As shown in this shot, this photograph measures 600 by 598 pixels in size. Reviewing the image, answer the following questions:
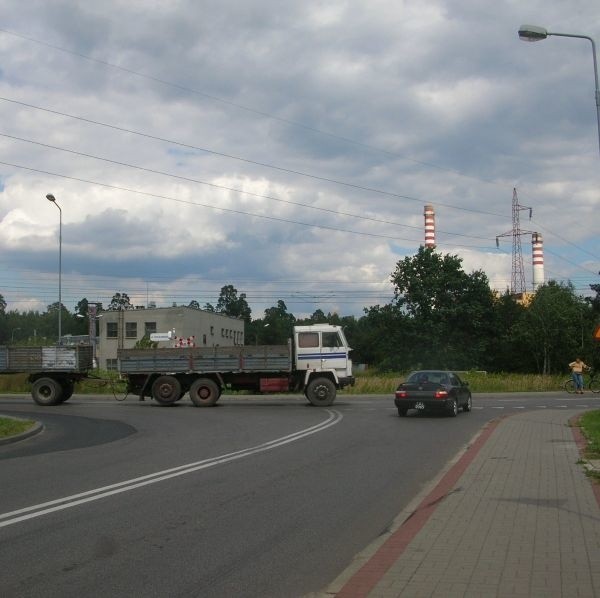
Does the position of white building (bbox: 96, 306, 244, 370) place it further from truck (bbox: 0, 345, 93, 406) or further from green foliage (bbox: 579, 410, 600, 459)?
green foliage (bbox: 579, 410, 600, 459)

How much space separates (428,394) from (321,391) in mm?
6662

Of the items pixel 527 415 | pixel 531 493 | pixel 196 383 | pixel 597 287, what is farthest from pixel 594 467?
pixel 597 287

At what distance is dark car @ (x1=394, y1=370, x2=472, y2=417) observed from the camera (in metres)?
21.5

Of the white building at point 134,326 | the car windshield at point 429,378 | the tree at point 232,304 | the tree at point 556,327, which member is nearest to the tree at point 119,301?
the tree at point 232,304

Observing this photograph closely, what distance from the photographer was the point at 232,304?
15200 cm

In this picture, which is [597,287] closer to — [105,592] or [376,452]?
[376,452]

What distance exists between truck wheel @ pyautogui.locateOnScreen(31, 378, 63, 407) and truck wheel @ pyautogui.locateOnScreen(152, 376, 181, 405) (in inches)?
176

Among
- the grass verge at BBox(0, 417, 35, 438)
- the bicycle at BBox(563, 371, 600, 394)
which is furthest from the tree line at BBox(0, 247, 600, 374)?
the grass verge at BBox(0, 417, 35, 438)

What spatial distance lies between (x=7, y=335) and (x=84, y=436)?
127180 millimetres

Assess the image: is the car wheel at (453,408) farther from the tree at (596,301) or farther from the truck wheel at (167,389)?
the tree at (596,301)

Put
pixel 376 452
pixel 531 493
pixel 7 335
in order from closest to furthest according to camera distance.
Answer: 1. pixel 531 493
2. pixel 376 452
3. pixel 7 335

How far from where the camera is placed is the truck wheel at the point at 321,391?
27.5m

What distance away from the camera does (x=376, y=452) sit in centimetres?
1390

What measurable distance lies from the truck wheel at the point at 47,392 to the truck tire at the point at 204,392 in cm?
584
